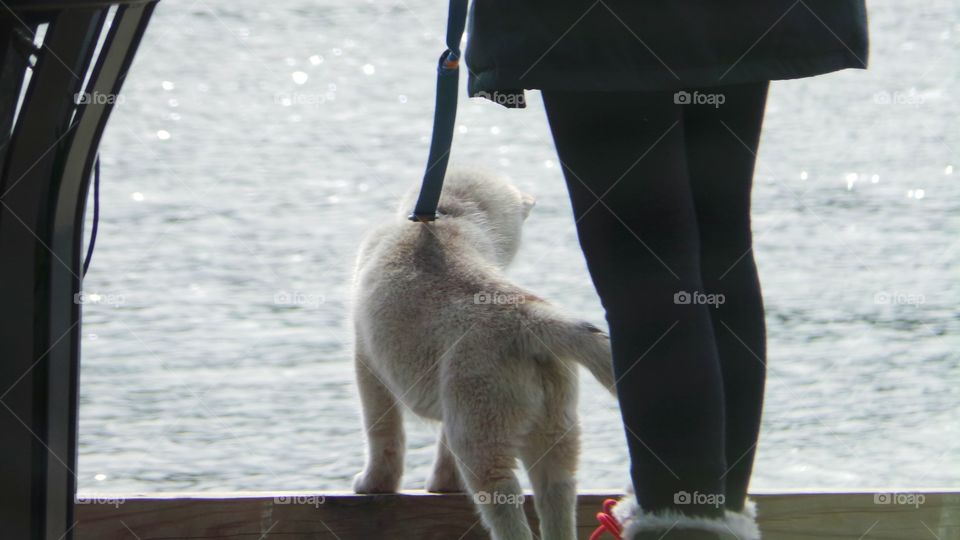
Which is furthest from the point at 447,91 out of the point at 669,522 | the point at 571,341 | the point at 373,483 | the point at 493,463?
the point at 373,483

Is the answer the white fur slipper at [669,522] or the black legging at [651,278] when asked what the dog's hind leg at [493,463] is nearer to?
the white fur slipper at [669,522]

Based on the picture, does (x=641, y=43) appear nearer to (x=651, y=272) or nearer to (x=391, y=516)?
(x=651, y=272)

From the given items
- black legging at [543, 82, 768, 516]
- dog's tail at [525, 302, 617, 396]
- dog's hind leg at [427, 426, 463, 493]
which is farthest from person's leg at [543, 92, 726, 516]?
dog's hind leg at [427, 426, 463, 493]

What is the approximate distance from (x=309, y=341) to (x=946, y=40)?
533cm

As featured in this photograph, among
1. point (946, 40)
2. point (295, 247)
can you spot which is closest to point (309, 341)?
point (295, 247)

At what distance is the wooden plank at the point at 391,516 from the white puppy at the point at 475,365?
11cm

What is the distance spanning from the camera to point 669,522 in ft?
4.27

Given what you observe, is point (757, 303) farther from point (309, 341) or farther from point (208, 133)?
point (208, 133)

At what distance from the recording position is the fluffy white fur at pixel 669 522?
1.30 meters

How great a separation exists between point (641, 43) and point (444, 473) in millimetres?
1016

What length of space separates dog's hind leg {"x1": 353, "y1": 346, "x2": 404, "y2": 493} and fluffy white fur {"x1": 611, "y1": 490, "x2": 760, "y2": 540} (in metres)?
0.73

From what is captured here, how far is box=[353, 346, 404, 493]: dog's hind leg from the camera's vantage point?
206 cm

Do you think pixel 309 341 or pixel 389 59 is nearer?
pixel 309 341

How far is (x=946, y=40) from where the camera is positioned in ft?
23.2
